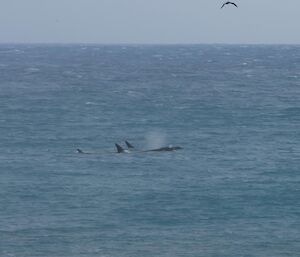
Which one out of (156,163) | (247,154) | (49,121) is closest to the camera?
(156,163)

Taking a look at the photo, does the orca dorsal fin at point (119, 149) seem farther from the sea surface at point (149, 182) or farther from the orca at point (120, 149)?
the sea surface at point (149, 182)

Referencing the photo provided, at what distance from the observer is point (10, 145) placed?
122m

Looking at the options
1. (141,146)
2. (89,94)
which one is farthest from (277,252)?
(89,94)

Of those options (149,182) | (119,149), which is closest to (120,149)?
(119,149)

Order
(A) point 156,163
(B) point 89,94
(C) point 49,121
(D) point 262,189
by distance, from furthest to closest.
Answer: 1. (B) point 89,94
2. (C) point 49,121
3. (A) point 156,163
4. (D) point 262,189

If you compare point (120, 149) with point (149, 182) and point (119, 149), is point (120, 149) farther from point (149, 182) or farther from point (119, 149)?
point (149, 182)

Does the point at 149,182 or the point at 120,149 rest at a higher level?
the point at 120,149

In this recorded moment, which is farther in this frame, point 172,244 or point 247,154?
point 247,154

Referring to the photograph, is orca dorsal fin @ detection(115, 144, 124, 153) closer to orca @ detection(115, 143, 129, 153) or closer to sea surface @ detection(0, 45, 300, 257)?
orca @ detection(115, 143, 129, 153)

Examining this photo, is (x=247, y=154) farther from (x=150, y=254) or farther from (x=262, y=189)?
(x=150, y=254)

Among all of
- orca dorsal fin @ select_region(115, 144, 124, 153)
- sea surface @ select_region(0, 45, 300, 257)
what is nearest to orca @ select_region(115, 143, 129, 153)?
orca dorsal fin @ select_region(115, 144, 124, 153)

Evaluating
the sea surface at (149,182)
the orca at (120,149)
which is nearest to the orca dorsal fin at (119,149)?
the orca at (120,149)

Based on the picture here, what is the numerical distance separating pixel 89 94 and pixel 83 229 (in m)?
114

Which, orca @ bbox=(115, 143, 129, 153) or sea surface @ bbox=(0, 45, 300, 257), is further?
orca @ bbox=(115, 143, 129, 153)
